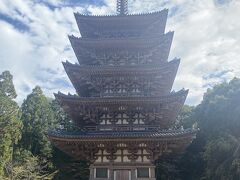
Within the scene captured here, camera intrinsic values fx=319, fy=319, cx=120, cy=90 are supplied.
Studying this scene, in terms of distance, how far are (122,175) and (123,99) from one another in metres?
4.88

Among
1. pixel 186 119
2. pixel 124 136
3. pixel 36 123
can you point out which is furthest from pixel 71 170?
pixel 124 136

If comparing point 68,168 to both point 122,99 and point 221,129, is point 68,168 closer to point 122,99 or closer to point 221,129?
point 221,129

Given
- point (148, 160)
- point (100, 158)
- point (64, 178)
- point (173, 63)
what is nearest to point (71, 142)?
point (100, 158)

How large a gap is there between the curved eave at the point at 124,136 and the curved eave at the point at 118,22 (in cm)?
969

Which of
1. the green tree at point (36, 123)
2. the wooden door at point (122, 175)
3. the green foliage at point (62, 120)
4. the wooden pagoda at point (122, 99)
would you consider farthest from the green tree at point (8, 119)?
the wooden door at point (122, 175)

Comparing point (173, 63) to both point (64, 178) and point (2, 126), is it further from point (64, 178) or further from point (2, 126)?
point (64, 178)

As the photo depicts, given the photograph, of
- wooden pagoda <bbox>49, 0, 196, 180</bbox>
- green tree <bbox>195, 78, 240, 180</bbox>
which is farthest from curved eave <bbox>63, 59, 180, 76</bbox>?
green tree <bbox>195, 78, 240, 180</bbox>

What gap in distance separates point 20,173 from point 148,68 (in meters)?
22.6

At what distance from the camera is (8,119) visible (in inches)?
1682

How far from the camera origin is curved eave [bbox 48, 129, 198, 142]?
19531 millimetres

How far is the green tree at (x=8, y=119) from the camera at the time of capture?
1616 inches

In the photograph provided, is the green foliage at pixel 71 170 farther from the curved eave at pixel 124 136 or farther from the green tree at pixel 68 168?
the curved eave at pixel 124 136

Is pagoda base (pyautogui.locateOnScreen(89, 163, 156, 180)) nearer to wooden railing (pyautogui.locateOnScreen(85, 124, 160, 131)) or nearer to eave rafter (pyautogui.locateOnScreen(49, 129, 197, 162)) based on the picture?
eave rafter (pyautogui.locateOnScreen(49, 129, 197, 162))

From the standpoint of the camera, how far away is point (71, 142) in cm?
2027
